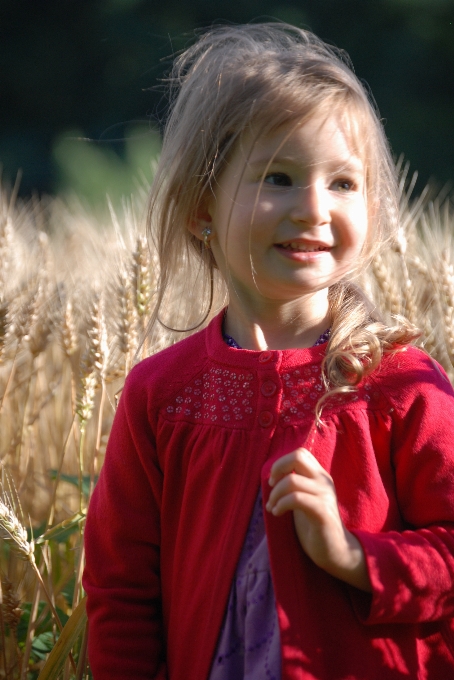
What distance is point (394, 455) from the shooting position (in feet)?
3.51

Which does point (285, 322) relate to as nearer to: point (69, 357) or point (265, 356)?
point (265, 356)

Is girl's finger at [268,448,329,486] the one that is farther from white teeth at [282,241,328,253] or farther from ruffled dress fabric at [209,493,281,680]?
white teeth at [282,241,328,253]

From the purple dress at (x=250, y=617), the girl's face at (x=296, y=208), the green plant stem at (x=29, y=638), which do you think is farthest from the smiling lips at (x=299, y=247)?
the green plant stem at (x=29, y=638)

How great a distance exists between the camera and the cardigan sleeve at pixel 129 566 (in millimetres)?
1158

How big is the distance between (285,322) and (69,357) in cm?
71

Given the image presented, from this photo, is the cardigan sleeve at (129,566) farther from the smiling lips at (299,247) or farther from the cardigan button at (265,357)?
the smiling lips at (299,247)

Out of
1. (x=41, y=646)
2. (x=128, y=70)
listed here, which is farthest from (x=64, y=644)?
(x=128, y=70)

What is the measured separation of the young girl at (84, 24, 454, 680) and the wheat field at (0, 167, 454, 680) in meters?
0.17

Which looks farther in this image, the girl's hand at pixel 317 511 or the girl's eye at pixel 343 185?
the girl's eye at pixel 343 185

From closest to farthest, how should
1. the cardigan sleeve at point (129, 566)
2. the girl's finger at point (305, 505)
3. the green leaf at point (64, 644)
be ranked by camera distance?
the girl's finger at point (305, 505) → the cardigan sleeve at point (129, 566) → the green leaf at point (64, 644)

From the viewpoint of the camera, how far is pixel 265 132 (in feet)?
3.56

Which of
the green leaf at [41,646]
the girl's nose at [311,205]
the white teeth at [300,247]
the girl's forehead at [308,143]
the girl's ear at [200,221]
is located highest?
the girl's forehead at [308,143]

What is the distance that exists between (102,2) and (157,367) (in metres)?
14.0

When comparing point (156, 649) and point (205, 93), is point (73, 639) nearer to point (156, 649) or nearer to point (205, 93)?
point (156, 649)
